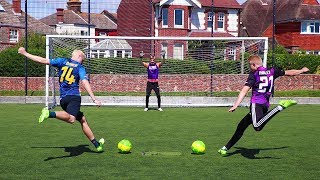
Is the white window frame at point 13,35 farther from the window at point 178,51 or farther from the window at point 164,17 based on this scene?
the window at point 178,51

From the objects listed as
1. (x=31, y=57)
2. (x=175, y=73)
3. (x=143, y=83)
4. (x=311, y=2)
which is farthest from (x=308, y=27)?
(x=31, y=57)

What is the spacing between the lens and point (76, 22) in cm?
6556

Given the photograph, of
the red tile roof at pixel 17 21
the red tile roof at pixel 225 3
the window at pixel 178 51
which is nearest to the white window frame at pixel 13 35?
the red tile roof at pixel 17 21

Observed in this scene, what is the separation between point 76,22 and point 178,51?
127ft

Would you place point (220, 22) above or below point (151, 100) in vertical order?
above

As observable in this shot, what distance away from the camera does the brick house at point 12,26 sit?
51.5m

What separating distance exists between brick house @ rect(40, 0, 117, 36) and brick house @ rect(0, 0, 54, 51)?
11.6 ft

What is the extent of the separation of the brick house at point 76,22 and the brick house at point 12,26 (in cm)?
352

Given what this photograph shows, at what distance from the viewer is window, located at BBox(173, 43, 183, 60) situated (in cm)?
2811

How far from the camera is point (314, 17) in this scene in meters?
53.1

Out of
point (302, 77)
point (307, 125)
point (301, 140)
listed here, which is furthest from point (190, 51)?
point (301, 140)

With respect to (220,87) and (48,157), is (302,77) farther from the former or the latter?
(48,157)

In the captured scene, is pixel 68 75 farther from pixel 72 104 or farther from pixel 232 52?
pixel 232 52

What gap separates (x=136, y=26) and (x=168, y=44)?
214 inches
